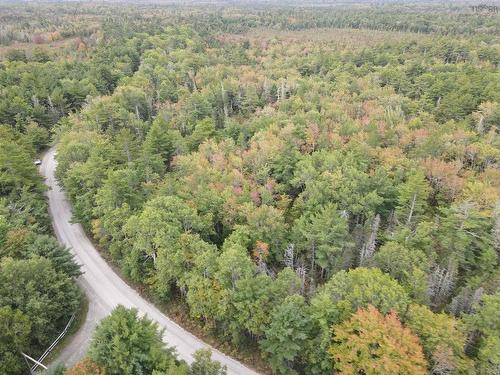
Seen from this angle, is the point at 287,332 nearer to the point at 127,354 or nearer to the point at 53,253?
the point at 127,354

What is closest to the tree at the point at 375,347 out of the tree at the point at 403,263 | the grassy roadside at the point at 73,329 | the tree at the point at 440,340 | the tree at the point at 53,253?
the tree at the point at 440,340

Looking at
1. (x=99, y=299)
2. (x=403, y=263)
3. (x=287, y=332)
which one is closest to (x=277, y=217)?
(x=403, y=263)

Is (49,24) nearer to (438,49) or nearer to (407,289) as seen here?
(438,49)

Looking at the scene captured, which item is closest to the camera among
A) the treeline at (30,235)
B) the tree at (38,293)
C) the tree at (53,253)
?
the treeline at (30,235)

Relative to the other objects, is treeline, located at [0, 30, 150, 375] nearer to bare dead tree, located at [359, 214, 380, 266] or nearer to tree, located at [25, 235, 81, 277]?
tree, located at [25, 235, 81, 277]

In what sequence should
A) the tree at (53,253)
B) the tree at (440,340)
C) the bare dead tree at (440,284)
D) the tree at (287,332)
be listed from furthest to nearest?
the tree at (53,253), the bare dead tree at (440,284), the tree at (287,332), the tree at (440,340)

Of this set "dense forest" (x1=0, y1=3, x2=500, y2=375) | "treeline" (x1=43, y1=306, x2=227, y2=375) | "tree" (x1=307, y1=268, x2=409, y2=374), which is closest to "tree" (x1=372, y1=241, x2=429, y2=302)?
"dense forest" (x1=0, y1=3, x2=500, y2=375)

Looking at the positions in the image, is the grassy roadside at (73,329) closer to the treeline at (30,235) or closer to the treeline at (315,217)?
the treeline at (30,235)
